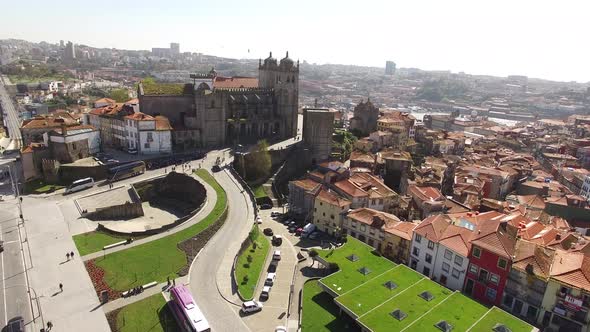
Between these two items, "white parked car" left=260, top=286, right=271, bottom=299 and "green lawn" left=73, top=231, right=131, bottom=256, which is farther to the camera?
"green lawn" left=73, top=231, right=131, bottom=256

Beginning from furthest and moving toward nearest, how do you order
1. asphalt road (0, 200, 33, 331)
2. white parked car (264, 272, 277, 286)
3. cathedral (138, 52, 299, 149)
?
cathedral (138, 52, 299, 149) → white parked car (264, 272, 277, 286) → asphalt road (0, 200, 33, 331)

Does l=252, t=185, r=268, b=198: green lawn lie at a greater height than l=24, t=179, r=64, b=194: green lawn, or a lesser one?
lesser

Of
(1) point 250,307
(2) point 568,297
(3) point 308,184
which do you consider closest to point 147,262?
(1) point 250,307

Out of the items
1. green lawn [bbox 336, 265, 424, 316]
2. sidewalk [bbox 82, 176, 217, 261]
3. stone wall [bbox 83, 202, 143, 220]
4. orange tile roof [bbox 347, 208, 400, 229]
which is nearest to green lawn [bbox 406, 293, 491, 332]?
green lawn [bbox 336, 265, 424, 316]

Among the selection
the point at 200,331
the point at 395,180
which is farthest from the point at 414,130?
the point at 200,331

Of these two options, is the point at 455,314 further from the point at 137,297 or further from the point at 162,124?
the point at 162,124

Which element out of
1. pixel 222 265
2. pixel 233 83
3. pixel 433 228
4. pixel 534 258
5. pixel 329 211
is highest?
pixel 233 83

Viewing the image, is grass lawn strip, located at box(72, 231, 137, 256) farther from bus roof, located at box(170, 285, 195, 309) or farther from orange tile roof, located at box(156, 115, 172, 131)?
orange tile roof, located at box(156, 115, 172, 131)
